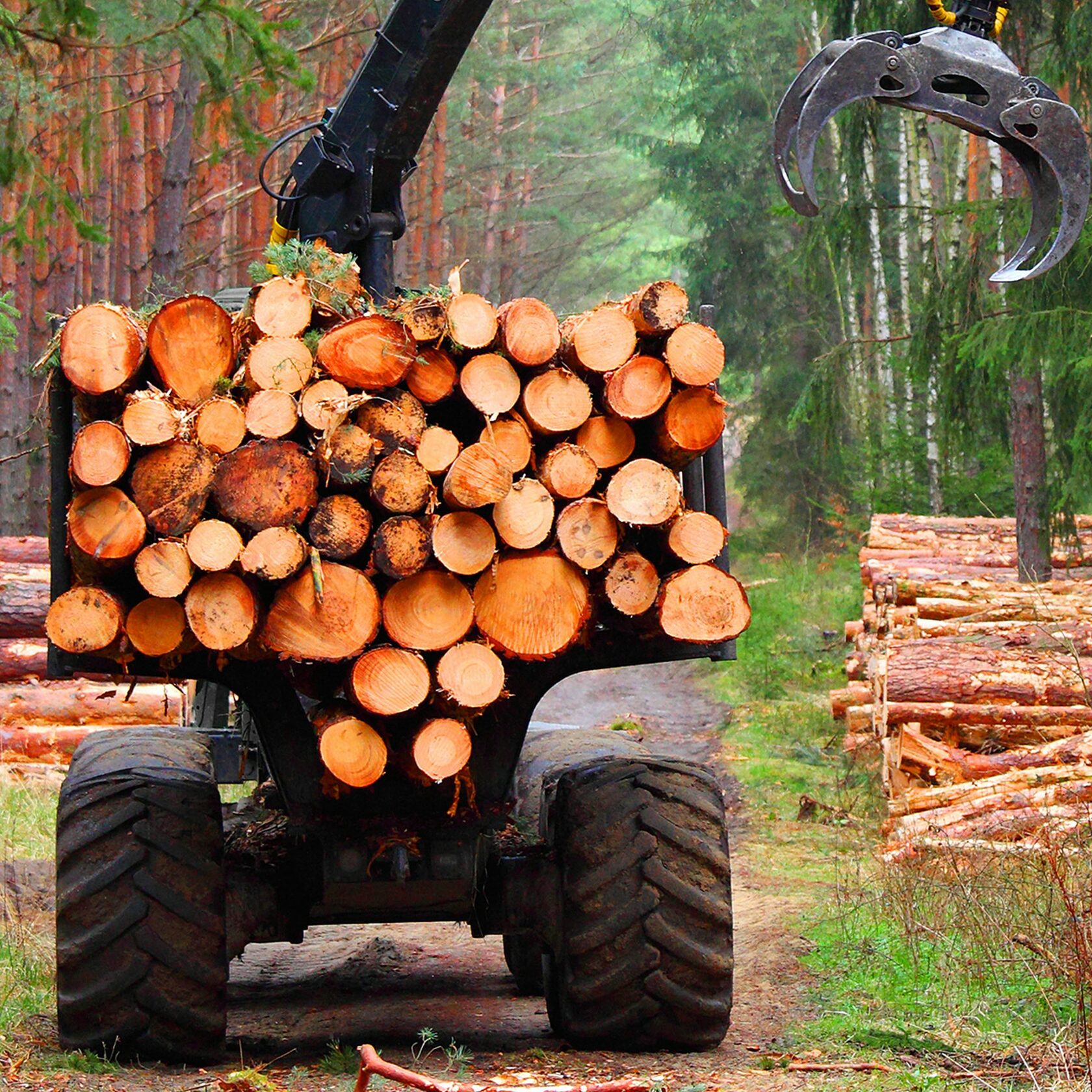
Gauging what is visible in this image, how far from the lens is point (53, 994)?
19.4 feet

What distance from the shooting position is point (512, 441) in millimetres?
4785

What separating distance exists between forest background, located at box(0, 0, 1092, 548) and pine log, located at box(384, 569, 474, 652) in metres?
1.60

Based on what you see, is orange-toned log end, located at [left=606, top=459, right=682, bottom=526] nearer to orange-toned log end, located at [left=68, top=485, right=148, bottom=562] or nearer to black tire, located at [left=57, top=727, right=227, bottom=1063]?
orange-toned log end, located at [left=68, top=485, right=148, bottom=562]

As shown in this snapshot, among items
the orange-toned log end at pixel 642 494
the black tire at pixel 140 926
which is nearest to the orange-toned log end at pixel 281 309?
the orange-toned log end at pixel 642 494

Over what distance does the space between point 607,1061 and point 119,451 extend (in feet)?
8.26

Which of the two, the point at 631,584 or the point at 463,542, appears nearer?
the point at 463,542

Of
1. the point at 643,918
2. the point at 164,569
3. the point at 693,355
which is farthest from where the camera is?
the point at 643,918

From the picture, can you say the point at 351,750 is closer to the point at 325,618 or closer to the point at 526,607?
the point at 325,618

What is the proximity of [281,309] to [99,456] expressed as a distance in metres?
0.72

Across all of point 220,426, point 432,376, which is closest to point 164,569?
point 220,426

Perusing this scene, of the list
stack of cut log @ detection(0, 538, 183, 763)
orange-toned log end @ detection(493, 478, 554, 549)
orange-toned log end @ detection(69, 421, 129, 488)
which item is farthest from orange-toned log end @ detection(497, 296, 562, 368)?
stack of cut log @ detection(0, 538, 183, 763)

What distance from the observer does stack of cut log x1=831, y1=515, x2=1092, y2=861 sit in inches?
297

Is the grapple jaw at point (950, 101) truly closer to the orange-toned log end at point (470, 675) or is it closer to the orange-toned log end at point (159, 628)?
the orange-toned log end at point (470, 675)

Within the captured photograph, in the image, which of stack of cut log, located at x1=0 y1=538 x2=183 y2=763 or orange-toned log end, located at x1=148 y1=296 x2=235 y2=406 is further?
stack of cut log, located at x1=0 y1=538 x2=183 y2=763
